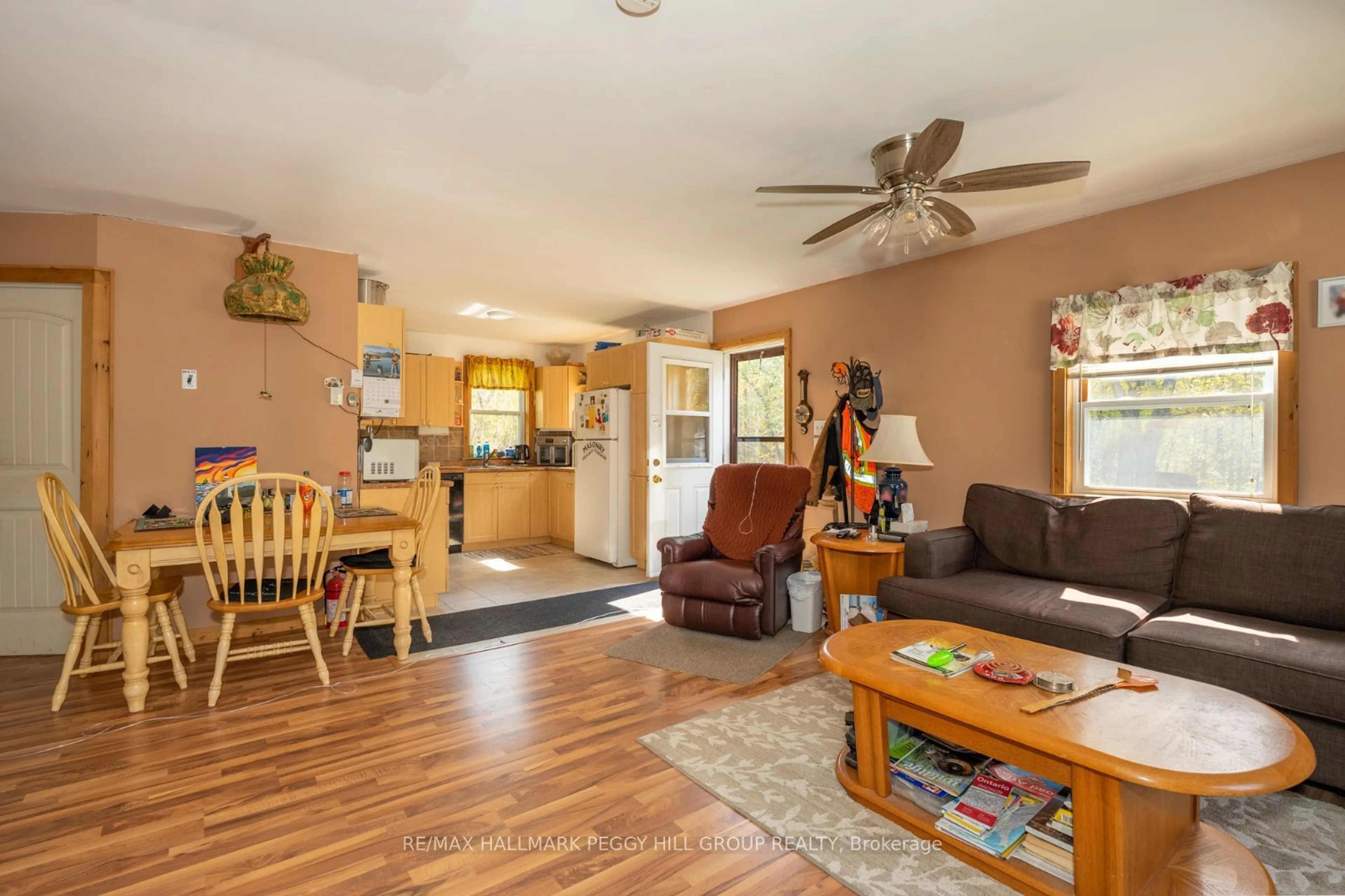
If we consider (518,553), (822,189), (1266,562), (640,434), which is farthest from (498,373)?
(1266,562)

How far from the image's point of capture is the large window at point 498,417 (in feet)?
25.7

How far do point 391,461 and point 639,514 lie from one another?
2.26m

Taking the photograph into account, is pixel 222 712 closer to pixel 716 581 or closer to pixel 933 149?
pixel 716 581

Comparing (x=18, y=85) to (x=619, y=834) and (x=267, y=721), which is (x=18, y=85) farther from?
(x=619, y=834)

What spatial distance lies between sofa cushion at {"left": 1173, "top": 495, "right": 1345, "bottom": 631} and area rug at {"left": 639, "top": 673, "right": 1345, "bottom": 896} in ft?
2.55

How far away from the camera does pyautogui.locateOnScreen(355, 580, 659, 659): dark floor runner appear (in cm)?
374

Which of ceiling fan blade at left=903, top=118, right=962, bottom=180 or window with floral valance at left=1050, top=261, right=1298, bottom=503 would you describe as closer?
ceiling fan blade at left=903, top=118, right=962, bottom=180

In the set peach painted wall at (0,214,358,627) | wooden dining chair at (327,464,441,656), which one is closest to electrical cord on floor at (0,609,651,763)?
wooden dining chair at (327,464,441,656)

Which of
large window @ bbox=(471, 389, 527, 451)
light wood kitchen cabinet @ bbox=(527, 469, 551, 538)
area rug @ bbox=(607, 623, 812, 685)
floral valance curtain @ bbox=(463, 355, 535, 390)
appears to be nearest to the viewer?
area rug @ bbox=(607, 623, 812, 685)

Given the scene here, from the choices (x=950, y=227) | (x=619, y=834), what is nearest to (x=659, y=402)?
(x=950, y=227)

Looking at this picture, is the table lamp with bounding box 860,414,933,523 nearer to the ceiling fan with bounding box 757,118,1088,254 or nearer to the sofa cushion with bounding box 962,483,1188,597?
the sofa cushion with bounding box 962,483,1188,597

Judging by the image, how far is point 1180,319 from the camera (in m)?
3.16

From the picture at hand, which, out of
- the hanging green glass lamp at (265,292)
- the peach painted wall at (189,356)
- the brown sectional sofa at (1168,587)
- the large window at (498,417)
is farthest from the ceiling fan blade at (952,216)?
the large window at (498,417)

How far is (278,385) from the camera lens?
13.3 feet
